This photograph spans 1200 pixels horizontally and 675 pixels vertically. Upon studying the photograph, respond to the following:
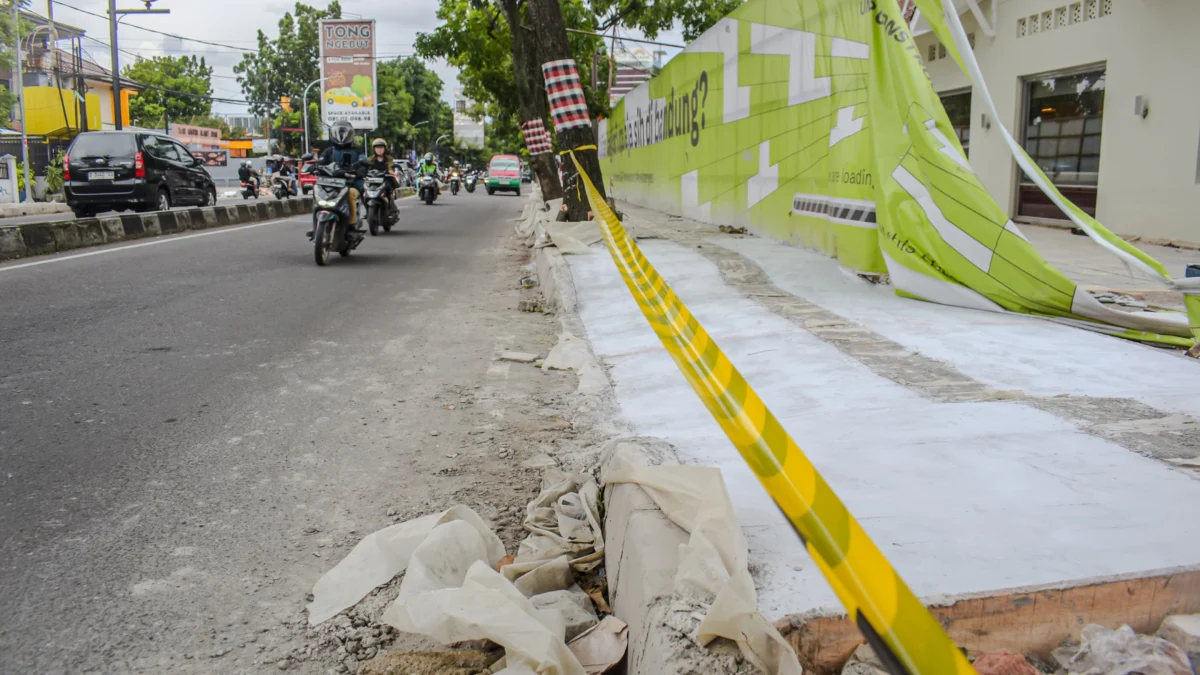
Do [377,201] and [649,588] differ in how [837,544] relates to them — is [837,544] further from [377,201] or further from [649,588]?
[377,201]

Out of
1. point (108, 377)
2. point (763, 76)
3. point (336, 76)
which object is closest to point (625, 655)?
point (108, 377)

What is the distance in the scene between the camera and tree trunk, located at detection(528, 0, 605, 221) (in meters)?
11.4

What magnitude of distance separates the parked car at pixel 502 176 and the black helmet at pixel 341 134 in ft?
107

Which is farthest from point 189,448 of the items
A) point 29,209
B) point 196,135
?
point 196,135

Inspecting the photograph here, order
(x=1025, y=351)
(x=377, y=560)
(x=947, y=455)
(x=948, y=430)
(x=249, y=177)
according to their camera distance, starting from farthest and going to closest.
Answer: (x=249, y=177)
(x=1025, y=351)
(x=948, y=430)
(x=947, y=455)
(x=377, y=560)

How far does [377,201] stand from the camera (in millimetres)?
13992

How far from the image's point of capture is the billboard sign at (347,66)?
4009 centimetres

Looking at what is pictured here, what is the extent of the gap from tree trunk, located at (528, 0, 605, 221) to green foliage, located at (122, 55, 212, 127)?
6502 cm

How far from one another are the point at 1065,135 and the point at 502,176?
32505 millimetres

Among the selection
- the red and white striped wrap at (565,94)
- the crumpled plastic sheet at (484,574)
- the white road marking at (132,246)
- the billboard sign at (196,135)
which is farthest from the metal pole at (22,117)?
the billboard sign at (196,135)

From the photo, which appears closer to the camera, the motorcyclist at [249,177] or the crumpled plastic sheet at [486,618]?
the crumpled plastic sheet at [486,618]

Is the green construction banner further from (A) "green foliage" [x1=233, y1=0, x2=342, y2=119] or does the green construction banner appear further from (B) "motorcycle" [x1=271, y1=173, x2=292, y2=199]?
(A) "green foliage" [x1=233, y1=0, x2=342, y2=119]

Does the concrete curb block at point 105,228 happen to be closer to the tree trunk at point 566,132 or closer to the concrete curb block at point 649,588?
the tree trunk at point 566,132

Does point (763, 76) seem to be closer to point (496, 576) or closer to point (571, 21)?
point (496, 576)
